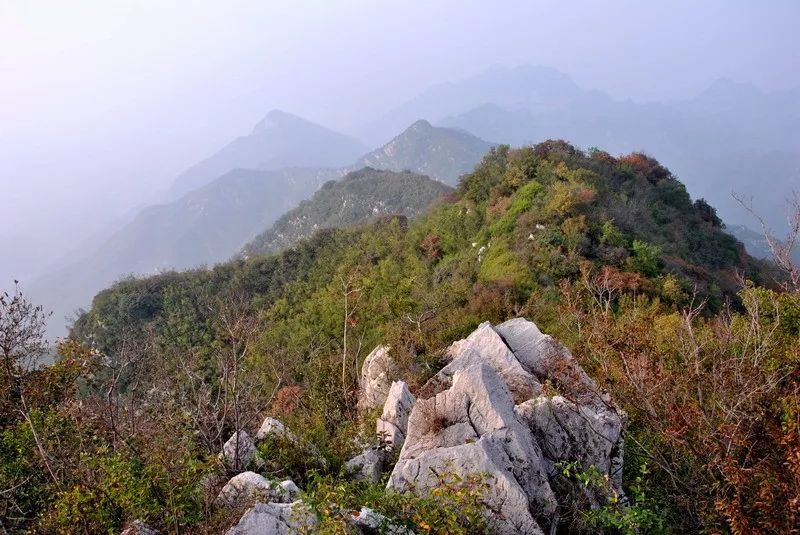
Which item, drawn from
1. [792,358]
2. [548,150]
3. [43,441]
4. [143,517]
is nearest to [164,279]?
[548,150]

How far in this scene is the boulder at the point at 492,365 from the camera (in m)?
10.0

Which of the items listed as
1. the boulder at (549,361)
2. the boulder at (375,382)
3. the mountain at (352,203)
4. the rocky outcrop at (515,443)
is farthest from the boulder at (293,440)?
the mountain at (352,203)

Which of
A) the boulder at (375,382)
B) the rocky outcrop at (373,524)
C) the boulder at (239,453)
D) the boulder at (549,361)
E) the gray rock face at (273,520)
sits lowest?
the boulder at (375,382)

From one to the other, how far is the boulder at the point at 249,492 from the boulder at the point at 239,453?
1.05 meters

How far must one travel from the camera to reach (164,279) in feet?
164

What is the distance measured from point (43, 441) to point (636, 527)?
933 cm

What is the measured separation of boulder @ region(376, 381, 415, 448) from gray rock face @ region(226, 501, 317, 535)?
3846 mm

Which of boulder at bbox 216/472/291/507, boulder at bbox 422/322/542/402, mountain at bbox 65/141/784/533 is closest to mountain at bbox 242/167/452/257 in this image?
mountain at bbox 65/141/784/533

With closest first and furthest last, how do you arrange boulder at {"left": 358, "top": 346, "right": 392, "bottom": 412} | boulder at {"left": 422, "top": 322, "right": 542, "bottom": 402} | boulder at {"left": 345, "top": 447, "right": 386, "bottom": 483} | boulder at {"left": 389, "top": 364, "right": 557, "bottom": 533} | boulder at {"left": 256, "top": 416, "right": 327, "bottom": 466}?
1. boulder at {"left": 389, "top": 364, "right": 557, "bottom": 533}
2. boulder at {"left": 345, "top": 447, "right": 386, "bottom": 483}
3. boulder at {"left": 256, "top": 416, "right": 327, "bottom": 466}
4. boulder at {"left": 422, "top": 322, "right": 542, "bottom": 402}
5. boulder at {"left": 358, "top": 346, "right": 392, "bottom": 412}

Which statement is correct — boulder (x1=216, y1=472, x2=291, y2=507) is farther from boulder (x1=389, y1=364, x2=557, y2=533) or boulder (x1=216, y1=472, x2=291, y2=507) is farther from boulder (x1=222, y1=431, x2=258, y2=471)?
boulder (x1=389, y1=364, x2=557, y2=533)

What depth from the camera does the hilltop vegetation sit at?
19.3ft

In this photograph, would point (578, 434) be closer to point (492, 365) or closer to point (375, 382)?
point (492, 365)

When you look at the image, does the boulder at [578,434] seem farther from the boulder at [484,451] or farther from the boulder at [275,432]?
the boulder at [275,432]

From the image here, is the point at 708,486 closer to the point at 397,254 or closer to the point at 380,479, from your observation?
the point at 380,479
